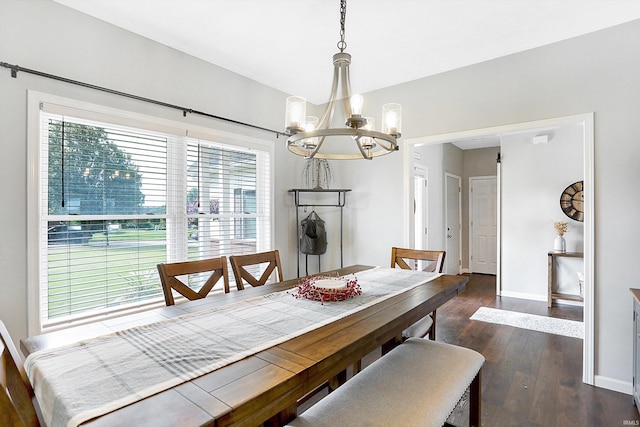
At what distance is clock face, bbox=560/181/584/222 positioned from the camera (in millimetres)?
4344

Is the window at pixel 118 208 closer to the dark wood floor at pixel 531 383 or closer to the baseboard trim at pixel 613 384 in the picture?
the dark wood floor at pixel 531 383

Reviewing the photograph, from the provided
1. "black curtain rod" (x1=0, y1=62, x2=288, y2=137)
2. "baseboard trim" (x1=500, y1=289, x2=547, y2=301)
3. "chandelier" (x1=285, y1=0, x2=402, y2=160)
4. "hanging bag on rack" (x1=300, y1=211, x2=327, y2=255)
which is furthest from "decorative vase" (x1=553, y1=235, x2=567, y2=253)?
"black curtain rod" (x1=0, y1=62, x2=288, y2=137)

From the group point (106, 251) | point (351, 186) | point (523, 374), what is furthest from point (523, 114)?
point (106, 251)

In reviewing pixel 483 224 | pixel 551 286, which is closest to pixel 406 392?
pixel 551 286

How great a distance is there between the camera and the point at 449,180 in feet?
20.1

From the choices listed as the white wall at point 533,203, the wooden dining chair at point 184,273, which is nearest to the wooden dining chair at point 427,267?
the wooden dining chair at point 184,273

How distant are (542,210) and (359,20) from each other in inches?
159

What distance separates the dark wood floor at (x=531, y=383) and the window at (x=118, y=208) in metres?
1.62

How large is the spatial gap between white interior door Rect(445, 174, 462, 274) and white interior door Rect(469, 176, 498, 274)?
0.26 metres

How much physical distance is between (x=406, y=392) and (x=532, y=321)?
3.28 metres

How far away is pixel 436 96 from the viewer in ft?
10.6

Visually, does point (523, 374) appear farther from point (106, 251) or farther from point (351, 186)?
point (106, 251)

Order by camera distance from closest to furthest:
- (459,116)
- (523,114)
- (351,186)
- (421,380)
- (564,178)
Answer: (421,380)
(523,114)
(459,116)
(351,186)
(564,178)

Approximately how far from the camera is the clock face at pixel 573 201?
14.3ft
